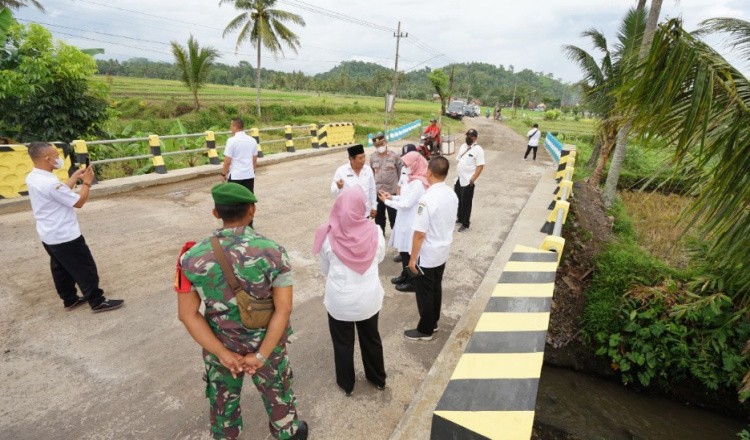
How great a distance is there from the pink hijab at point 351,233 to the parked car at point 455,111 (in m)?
32.7

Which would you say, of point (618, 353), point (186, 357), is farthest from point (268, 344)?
point (618, 353)

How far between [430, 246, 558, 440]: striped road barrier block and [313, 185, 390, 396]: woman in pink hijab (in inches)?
28.2

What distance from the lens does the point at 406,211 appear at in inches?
166

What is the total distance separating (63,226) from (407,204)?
3326mm

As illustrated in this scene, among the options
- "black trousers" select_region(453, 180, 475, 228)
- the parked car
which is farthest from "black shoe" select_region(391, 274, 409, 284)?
the parked car

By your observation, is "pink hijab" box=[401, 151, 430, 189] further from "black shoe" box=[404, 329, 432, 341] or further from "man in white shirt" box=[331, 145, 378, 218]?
"black shoe" box=[404, 329, 432, 341]

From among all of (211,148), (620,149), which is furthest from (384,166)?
(211,148)

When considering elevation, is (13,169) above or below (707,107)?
below

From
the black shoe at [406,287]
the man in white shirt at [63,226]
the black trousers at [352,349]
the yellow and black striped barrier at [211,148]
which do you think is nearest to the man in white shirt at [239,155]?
the man in white shirt at [63,226]

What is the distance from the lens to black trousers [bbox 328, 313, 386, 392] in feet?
8.71

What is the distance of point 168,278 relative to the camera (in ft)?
14.7

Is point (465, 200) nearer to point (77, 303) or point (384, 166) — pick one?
point (384, 166)

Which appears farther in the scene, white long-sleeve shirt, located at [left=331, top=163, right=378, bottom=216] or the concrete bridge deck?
white long-sleeve shirt, located at [left=331, top=163, right=378, bottom=216]

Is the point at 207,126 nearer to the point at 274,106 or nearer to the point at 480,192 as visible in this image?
the point at 274,106
